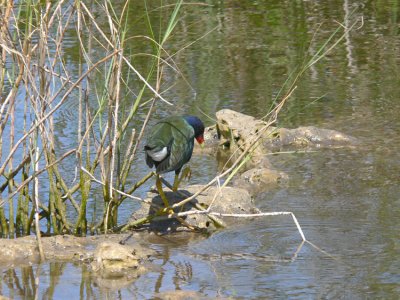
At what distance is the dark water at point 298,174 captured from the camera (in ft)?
16.3

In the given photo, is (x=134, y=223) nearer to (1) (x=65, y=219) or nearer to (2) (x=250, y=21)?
(1) (x=65, y=219)

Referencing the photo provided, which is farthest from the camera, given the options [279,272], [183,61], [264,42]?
[264,42]

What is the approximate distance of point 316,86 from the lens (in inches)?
373

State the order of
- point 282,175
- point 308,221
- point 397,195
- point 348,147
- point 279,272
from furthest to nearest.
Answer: point 348,147
point 282,175
point 397,195
point 308,221
point 279,272

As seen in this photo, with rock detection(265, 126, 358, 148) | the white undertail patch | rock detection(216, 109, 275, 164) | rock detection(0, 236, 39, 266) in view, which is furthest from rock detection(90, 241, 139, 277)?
rock detection(265, 126, 358, 148)

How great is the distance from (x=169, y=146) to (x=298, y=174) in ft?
5.09

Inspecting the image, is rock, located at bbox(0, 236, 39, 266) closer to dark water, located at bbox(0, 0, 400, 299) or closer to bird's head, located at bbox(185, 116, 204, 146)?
dark water, located at bbox(0, 0, 400, 299)

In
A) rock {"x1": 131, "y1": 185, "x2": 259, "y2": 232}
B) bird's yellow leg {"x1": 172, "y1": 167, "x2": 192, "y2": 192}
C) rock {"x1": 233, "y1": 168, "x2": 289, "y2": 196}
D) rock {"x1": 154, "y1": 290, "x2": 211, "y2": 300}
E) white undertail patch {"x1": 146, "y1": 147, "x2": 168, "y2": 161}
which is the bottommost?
rock {"x1": 233, "y1": 168, "x2": 289, "y2": 196}

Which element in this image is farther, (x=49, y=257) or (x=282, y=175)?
(x=282, y=175)

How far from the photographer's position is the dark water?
4.96 metres

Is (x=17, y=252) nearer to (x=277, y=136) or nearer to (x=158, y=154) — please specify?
(x=158, y=154)

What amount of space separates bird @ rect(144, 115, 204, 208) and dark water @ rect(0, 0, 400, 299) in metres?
0.42

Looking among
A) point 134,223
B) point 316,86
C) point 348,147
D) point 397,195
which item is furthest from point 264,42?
point 134,223

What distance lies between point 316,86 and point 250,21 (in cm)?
336
